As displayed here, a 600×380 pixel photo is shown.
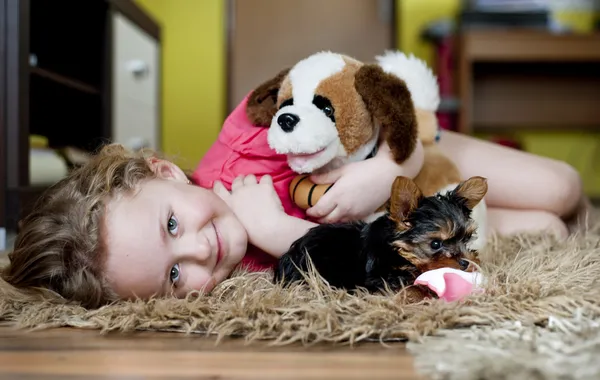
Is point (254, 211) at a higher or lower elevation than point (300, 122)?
lower

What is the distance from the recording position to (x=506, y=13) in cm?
319

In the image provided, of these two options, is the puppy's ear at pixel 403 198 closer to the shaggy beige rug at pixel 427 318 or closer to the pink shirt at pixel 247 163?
the shaggy beige rug at pixel 427 318

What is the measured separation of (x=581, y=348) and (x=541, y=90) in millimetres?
3224

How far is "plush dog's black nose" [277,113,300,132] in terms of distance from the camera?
0.93 metres

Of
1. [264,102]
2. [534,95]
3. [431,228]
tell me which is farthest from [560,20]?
[431,228]

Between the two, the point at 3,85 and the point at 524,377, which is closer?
the point at 524,377

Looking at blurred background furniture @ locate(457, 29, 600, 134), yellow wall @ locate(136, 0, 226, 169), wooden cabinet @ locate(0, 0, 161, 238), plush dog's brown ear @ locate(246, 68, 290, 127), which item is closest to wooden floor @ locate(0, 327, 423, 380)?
plush dog's brown ear @ locate(246, 68, 290, 127)

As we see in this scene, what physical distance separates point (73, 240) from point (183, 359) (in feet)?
1.02

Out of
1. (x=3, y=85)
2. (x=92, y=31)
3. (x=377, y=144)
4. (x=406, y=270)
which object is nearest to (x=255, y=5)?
(x=92, y=31)

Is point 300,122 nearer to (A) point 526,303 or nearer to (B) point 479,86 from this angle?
(A) point 526,303

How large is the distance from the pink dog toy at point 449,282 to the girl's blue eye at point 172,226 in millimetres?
359

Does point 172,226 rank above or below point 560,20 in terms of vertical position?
below

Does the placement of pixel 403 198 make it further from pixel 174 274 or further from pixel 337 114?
pixel 174 274

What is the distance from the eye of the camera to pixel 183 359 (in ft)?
2.22
